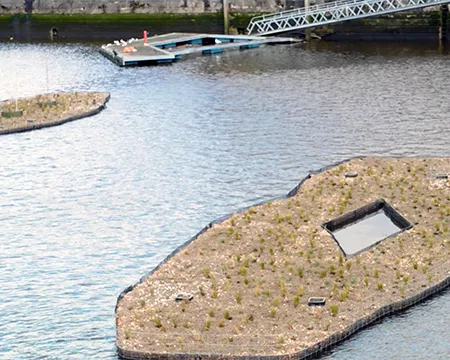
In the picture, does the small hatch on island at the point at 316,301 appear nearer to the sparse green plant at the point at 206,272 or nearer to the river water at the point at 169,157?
the river water at the point at 169,157

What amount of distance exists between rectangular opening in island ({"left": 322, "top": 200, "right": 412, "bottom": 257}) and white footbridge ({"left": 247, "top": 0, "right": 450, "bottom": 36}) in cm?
4553

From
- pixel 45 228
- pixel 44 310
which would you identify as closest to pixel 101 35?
pixel 45 228

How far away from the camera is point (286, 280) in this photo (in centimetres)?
3275

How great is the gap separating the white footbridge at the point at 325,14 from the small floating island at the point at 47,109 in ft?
86.5

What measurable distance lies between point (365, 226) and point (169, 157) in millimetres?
13491

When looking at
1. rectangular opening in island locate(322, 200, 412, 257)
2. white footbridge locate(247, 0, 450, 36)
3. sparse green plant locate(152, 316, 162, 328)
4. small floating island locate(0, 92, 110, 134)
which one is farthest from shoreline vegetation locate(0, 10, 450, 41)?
sparse green plant locate(152, 316, 162, 328)

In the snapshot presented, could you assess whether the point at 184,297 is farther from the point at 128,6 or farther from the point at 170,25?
the point at 128,6

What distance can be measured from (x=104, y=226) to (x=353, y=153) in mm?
13462

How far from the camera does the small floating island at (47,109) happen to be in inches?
2231

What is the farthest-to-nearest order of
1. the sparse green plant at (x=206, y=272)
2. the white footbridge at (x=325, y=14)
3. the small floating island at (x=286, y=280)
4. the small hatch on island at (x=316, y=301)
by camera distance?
the white footbridge at (x=325, y=14) < the sparse green plant at (x=206, y=272) < the small hatch on island at (x=316, y=301) < the small floating island at (x=286, y=280)

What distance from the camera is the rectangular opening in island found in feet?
119

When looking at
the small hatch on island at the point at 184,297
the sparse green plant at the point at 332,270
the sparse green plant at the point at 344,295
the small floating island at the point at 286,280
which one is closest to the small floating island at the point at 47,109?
the small floating island at the point at 286,280

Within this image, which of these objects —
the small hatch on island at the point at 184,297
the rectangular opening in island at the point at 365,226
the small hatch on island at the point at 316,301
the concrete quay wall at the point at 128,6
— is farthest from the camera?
the concrete quay wall at the point at 128,6

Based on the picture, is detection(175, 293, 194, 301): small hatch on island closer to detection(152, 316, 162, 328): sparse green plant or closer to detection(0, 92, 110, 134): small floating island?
detection(152, 316, 162, 328): sparse green plant
